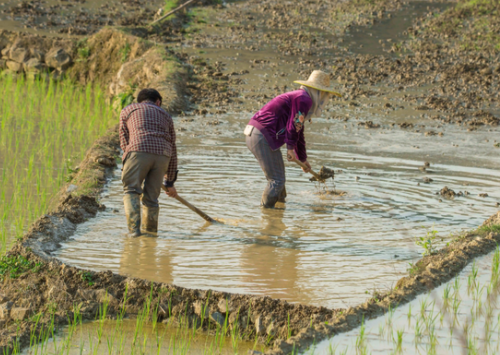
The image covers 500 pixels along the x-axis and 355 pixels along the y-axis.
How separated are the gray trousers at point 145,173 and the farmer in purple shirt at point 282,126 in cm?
111

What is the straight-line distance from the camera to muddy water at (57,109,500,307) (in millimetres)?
4758

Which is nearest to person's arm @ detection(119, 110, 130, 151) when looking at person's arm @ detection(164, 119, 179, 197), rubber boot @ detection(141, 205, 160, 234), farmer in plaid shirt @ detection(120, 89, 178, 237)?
farmer in plaid shirt @ detection(120, 89, 178, 237)

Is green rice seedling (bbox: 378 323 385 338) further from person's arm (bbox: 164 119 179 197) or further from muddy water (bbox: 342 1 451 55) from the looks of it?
muddy water (bbox: 342 1 451 55)

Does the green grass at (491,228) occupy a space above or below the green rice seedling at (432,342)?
above

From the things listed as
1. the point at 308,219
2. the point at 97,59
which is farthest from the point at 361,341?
the point at 97,59

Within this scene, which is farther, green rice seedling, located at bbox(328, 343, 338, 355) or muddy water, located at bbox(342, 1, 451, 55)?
muddy water, located at bbox(342, 1, 451, 55)

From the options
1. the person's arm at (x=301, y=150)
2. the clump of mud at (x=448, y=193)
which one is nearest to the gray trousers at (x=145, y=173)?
the person's arm at (x=301, y=150)

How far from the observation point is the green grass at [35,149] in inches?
250

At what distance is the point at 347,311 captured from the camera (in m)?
3.94

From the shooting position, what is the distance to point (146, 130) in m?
5.54

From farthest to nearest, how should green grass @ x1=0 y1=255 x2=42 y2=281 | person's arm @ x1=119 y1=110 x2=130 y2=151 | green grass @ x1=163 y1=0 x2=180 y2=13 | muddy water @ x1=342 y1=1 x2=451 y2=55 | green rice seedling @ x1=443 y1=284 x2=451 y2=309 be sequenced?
green grass @ x1=163 y1=0 x2=180 y2=13, muddy water @ x1=342 y1=1 x2=451 y2=55, person's arm @ x1=119 y1=110 x2=130 y2=151, green grass @ x1=0 y1=255 x2=42 y2=281, green rice seedling @ x1=443 y1=284 x2=451 y2=309

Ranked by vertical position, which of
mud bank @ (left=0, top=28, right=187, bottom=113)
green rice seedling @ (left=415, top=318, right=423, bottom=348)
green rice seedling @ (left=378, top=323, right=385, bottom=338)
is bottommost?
green rice seedling @ (left=378, top=323, right=385, bottom=338)

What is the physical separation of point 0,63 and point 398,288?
1311cm

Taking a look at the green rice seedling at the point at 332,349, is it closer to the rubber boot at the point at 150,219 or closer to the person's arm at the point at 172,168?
the rubber boot at the point at 150,219
